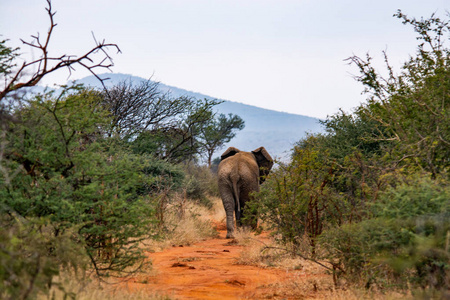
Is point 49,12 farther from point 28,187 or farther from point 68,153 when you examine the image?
point 28,187

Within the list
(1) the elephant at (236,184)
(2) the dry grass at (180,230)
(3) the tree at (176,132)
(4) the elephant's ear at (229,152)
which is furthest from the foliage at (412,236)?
(3) the tree at (176,132)

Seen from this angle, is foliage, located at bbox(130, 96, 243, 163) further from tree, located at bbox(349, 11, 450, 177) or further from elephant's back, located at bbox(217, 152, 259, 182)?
tree, located at bbox(349, 11, 450, 177)

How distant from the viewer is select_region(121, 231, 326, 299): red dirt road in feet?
22.5

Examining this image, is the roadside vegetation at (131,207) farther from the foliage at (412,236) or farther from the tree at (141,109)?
the tree at (141,109)

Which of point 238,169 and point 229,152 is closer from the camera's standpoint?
point 238,169

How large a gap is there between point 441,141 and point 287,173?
3.50 metres

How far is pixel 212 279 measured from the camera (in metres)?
7.93

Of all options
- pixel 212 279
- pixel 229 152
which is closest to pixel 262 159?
pixel 229 152

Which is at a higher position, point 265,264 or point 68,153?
point 68,153

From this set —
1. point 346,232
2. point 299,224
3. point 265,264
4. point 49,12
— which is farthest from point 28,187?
point 299,224

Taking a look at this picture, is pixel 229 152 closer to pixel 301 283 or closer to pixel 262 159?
pixel 262 159

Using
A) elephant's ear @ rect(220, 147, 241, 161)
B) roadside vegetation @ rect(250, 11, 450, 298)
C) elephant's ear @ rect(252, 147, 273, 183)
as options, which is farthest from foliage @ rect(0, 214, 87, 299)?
elephant's ear @ rect(252, 147, 273, 183)

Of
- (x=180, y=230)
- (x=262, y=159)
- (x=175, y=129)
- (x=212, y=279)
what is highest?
(x=175, y=129)

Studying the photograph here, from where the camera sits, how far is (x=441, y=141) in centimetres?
717
